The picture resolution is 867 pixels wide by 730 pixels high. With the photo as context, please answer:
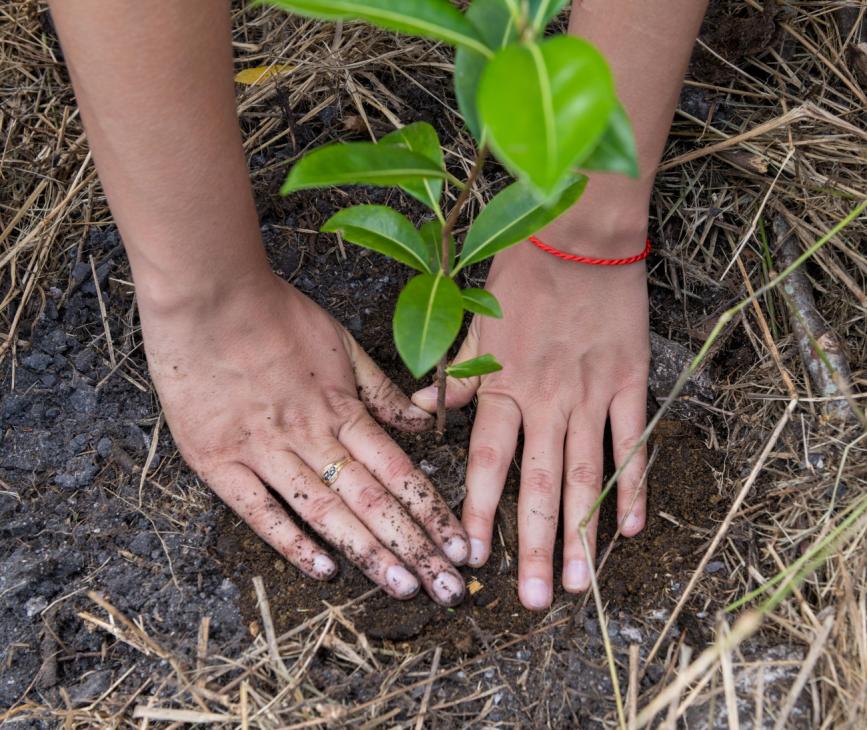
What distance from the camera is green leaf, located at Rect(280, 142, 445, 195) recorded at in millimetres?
984

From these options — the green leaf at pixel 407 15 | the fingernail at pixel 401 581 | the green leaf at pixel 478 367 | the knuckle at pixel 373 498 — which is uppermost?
the green leaf at pixel 407 15

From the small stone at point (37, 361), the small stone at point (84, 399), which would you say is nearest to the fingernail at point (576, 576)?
the small stone at point (84, 399)

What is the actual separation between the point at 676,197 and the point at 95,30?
1.27 meters

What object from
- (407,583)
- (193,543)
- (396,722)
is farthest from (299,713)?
(193,543)

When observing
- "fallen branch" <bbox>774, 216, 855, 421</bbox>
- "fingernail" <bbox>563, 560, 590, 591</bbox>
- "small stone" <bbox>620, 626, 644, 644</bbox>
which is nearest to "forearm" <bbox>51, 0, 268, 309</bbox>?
"fingernail" <bbox>563, 560, 590, 591</bbox>

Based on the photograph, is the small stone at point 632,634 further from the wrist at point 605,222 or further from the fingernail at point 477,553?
the wrist at point 605,222

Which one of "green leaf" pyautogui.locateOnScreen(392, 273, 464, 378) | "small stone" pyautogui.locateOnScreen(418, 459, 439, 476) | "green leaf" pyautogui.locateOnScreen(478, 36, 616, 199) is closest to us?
"green leaf" pyautogui.locateOnScreen(478, 36, 616, 199)

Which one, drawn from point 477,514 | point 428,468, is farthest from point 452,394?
point 477,514

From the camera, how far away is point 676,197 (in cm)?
194

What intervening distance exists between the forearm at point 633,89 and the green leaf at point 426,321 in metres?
0.51

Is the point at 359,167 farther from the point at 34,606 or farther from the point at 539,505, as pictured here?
the point at 34,606

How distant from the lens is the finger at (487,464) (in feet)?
5.11

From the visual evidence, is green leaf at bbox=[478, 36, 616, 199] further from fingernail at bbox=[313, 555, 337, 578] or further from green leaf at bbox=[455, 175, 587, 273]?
fingernail at bbox=[313, 555, 337, 578]

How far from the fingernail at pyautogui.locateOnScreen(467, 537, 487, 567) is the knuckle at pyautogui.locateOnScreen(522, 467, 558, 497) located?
0.47 feet
